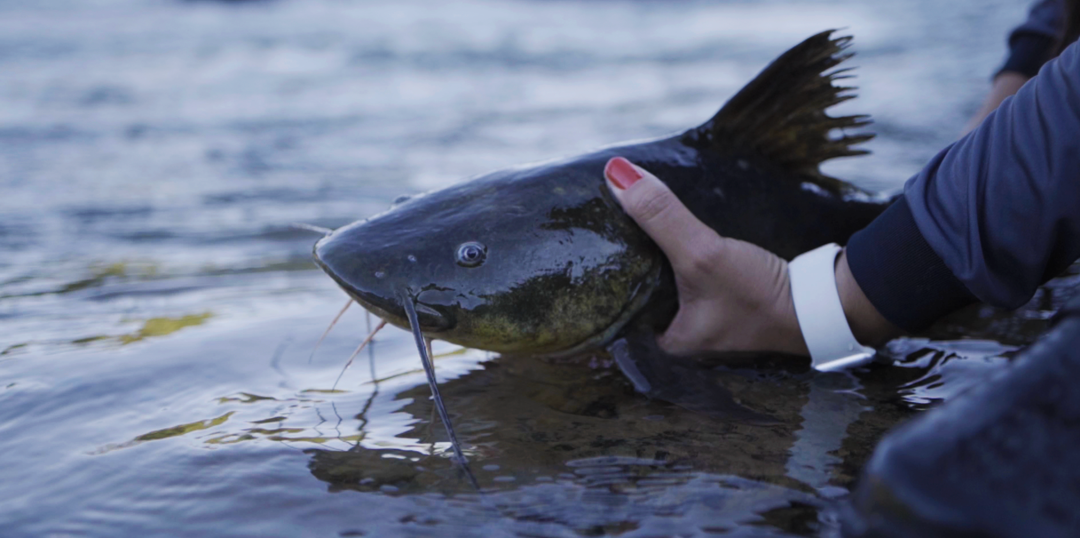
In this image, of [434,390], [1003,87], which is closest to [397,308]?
[434,390]

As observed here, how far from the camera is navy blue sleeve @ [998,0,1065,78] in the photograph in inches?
147

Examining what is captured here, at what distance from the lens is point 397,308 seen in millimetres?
2145

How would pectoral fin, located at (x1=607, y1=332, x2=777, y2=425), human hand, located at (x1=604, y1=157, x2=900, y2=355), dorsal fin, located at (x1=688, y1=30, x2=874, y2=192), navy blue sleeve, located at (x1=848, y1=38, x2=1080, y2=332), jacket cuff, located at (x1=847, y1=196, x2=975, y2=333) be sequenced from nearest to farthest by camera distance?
navy blue sleeve, located at (x1=848, y1=38, x2=1080, y2=332)
jacket cuff, located at (x1=847, y1=196, x2=975, y2=333)
pectoral fin, located at (x1=607, y1=332, x2=777, y2=425)
human hand, located at (x1=604, y1=157, x2=900, y2=355)
dorsal fin, located at (x1=688, y1=30, x2=874, y2=192)

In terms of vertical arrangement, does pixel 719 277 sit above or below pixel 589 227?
below

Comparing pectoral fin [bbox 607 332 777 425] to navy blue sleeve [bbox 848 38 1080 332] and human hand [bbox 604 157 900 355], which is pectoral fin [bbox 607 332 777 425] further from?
navy blue sleeve [bbox 848 38 1080 332]

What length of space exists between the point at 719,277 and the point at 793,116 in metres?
0.77

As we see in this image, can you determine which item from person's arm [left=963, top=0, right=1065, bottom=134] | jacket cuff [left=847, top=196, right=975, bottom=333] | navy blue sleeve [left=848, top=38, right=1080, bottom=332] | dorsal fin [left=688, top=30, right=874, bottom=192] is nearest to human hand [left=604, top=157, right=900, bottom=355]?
jacket cuff [left=847, top=196, right=975, bottom=333]

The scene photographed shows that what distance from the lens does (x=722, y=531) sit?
4.91 feet

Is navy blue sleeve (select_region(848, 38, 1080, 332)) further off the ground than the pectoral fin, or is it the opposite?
navy blue sleeve (select_region(848, 38, 1080, 332))

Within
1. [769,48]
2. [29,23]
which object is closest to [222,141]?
[769,48]

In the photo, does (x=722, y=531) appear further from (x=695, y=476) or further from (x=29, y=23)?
(x=29, y=23)

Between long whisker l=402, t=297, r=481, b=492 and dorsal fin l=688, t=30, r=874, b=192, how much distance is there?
1226 millimetres

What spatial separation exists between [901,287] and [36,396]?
250cm

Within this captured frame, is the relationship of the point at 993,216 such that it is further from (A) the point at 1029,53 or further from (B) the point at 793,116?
(A) the point at 1029,53
